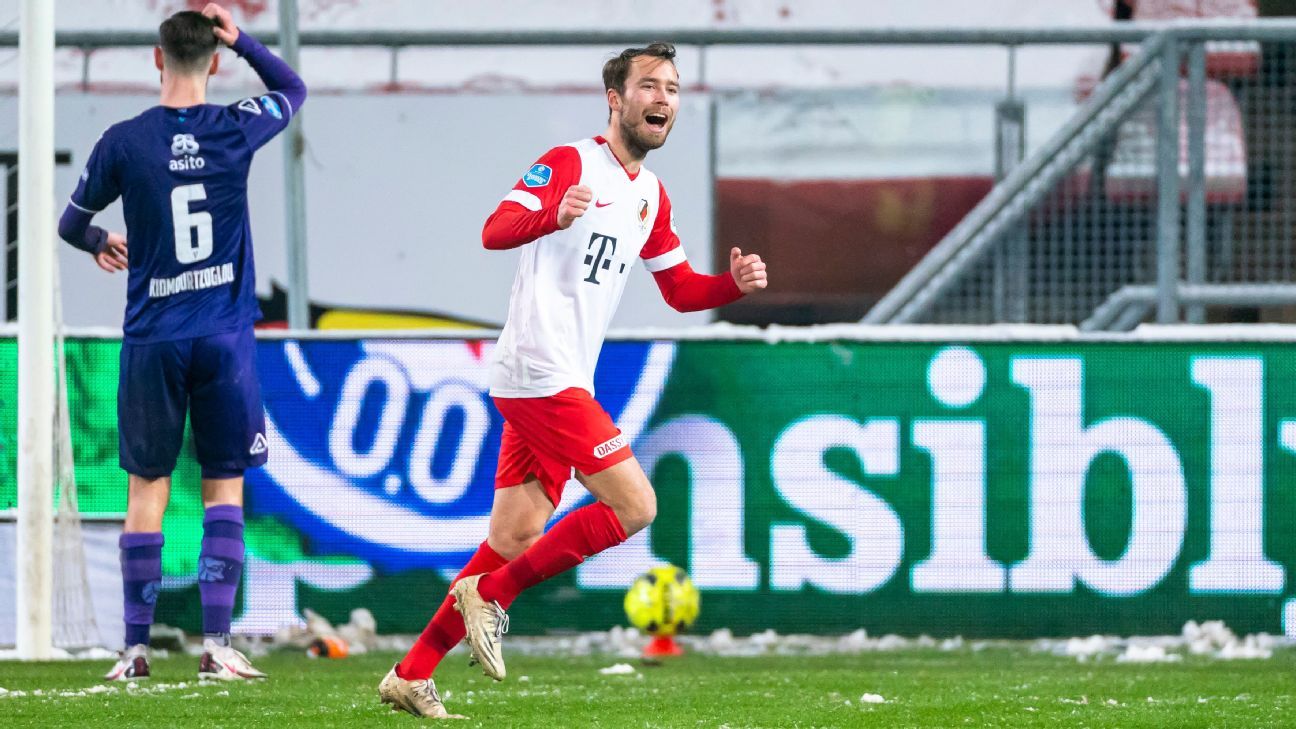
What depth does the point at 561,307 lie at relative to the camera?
4.64 meters

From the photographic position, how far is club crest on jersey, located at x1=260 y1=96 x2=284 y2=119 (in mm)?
5809

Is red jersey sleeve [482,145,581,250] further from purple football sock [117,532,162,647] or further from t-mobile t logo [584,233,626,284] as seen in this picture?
purple football sock [117,532,162,647]

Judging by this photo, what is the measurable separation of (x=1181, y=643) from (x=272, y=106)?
159 inches

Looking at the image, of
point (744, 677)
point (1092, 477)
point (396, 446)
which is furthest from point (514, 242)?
point (1092, 477)

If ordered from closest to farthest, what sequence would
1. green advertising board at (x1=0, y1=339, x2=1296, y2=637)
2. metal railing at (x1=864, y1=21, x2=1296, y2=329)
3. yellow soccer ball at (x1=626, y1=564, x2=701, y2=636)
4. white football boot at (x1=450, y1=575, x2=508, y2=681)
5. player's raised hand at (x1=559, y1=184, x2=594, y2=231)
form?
player's raised hand at (x1=559, y1=184, x2=594, y2=231)
white football boot at (x1=450, y1=575, x2=508, y2=681)
yellow soccer ball at (x1=626, y1=564, x2=701, y2=636)
green advertising board at (x1=0, y1=339, x2=1296, y2=637)
metal railing at (x1=864, y1=21, x2=1296, y2=329)

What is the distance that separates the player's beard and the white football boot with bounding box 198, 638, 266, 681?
2.20 metres

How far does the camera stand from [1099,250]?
24.7 ft

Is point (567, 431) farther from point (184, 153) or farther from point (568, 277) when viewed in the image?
point (184, 153)

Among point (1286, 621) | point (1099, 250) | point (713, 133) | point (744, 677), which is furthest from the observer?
point (713, 133)

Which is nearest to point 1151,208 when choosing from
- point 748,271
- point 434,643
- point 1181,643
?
point 1181,643

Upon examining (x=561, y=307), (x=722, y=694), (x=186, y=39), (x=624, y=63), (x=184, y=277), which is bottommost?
(x=722, y=694)

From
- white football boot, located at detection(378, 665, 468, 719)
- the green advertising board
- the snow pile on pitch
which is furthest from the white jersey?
the snow pile on pitch

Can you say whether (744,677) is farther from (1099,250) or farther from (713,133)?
(713,133)

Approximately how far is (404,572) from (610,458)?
2.70 m
